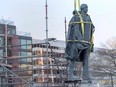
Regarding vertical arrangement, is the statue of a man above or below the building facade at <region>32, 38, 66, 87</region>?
above

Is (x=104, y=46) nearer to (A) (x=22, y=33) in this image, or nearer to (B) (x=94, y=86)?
(A) (x=22, y=33)

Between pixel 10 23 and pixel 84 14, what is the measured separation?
6393 cm

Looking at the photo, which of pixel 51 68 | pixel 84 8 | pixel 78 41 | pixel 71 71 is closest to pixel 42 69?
pixel 51 68

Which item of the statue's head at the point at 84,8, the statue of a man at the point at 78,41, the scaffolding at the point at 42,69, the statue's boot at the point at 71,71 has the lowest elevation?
the scaffolding at the point at 42,69

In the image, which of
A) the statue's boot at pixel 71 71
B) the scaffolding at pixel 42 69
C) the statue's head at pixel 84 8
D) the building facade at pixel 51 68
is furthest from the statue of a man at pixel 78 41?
the building facade at pixel 51 68

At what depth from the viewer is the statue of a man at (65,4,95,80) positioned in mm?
10789

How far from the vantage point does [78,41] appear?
35.3 feet

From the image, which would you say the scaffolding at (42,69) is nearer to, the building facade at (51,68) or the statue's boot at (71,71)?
the building facade at (51,68)

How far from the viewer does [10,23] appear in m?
74.4

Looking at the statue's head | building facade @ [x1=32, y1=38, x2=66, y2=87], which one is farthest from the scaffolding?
the statue's head

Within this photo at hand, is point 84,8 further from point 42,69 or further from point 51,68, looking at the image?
point 51,68

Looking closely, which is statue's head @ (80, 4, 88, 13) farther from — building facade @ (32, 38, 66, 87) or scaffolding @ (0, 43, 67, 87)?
building facade @ (32, 38, 66, 87)

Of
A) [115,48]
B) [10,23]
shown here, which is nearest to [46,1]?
[115,48]

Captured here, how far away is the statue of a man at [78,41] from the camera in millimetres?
10789
